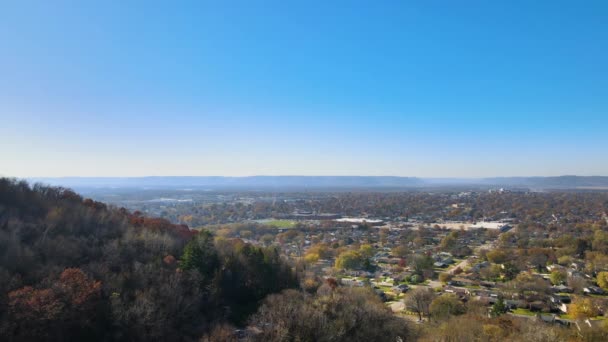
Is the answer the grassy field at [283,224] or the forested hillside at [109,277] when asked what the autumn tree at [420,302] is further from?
the grassy field at [283,224]

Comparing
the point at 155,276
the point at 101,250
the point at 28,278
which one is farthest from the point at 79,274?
the point at 101,250

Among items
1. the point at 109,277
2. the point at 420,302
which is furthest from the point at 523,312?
the point at 109,277

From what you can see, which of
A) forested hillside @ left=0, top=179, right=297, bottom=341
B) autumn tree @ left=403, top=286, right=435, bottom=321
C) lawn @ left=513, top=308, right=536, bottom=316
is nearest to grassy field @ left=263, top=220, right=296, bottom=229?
forested hillside @ left=0, top=179, right=297, bottom=341

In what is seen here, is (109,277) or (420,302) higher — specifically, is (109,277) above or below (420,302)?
above

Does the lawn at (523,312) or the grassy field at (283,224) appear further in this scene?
the grassy field at (283,224)

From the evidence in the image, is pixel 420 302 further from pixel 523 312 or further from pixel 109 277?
pixel 109 277

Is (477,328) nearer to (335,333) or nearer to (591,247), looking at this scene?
(335,333)

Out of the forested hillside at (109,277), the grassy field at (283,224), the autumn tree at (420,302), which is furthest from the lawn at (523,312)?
the grassy field at (283,224)

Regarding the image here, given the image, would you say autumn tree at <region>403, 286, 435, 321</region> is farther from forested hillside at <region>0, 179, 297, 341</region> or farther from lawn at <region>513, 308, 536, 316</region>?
forested hillside at <region>0, 179, 297, 341</region>
